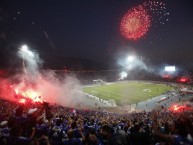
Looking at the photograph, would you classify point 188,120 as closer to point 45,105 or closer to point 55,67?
point 45,105

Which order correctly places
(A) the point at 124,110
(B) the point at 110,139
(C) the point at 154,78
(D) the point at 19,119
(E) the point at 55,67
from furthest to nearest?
(E) the point at 55,67 → (C) the point at 154,78 → (A) the point at 124,110 → (D) the point at 19,119 → (B) the point at 110,139

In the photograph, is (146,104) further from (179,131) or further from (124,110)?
(179,131)

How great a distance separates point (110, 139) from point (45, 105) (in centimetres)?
348

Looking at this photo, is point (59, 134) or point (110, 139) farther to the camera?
point (59, 134)

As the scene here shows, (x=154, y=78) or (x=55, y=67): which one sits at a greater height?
(x=55, y=67)

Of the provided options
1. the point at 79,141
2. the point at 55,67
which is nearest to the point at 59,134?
the point at 79,141

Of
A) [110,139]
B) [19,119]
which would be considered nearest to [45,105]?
Answer: [19,119]

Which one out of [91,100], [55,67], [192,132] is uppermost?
[55,67]

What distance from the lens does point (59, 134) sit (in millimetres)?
7840

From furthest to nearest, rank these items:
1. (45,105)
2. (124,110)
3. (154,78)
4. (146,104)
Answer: (154,78), (146,104), (124,110), (45,105)

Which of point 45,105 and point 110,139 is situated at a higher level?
point 45,105

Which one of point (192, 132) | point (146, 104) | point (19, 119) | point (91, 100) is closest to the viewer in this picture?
point (192, 132)

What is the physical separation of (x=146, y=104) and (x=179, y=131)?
158 ft

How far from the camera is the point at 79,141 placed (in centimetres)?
700
